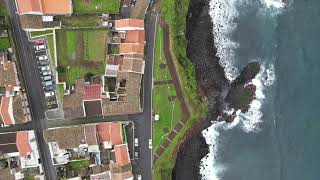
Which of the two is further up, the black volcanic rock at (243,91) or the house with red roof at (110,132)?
the black volcanic rock at (243,91)

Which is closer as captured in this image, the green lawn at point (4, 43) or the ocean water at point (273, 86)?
the green lawn at point (4, 43)

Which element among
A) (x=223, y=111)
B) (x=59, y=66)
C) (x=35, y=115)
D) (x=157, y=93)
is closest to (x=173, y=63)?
(x=157, y=93)

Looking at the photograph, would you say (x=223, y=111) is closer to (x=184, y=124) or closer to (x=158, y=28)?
(x=184, y=124)

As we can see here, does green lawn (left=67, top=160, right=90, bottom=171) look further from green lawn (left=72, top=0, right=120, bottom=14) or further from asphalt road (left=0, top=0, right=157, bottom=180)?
green lawn (left=72, top=0, right=120, bottom=14)

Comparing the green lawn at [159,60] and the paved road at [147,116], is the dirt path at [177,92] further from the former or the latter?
the paved road at [147,116]

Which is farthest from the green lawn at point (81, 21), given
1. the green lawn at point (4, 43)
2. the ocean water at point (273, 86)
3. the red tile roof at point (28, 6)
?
the ocean water at point (273, 86)

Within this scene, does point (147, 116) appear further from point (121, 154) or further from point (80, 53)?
point (80, 53)

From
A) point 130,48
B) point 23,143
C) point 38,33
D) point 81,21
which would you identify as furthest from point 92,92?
point 23,143
